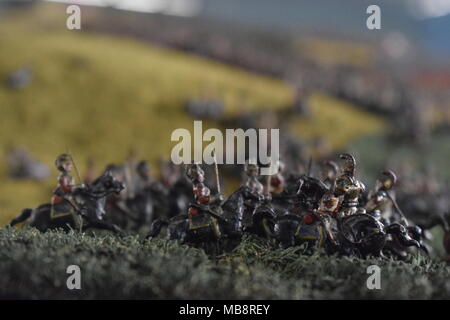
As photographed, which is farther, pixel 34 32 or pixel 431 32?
pixel 431 32

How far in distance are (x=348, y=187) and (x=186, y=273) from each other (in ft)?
9.71

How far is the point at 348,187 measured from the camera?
9070 millimetres

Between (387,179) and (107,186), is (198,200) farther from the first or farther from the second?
(387,179)

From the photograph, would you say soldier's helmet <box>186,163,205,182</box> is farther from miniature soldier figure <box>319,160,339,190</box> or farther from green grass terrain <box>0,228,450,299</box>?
miniature soldier figure <box>319,160,339,190</box>

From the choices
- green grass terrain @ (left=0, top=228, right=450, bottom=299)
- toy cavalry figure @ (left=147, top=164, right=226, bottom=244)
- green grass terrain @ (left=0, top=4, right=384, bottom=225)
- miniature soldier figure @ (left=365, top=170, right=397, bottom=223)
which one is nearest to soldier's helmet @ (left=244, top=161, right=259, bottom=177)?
toy cavalry figure @ (left=147, top=164, right=226, bottom=244)

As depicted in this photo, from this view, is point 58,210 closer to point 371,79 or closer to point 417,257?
point 417,257

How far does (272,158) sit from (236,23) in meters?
31.8

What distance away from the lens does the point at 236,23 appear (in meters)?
41.1

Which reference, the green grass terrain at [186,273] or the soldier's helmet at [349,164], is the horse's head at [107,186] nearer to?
the green grass terrain at [186,273]

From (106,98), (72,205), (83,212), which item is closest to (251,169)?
(83,212)
